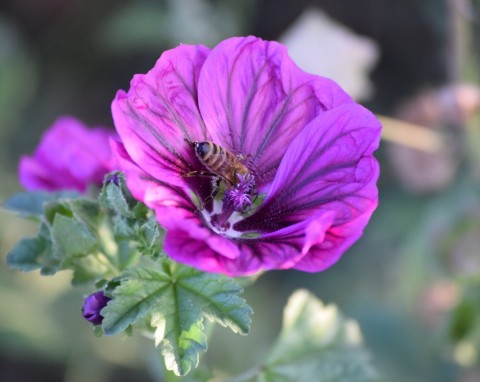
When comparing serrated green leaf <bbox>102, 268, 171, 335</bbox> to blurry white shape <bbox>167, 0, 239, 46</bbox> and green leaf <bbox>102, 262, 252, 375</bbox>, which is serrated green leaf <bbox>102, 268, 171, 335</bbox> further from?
blurry white shape <bbox>167, 0, 239, 46</bbox>

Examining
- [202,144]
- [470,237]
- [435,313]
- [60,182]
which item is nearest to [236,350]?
[435,313]

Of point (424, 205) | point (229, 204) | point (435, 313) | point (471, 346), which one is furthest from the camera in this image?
point (424, 205)

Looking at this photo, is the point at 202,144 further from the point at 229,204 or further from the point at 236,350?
the point at 236,350

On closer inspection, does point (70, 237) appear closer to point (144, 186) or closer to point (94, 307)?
point (94, 307)

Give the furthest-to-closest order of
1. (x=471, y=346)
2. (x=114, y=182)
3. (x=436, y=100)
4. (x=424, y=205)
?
(x=424, y=205) → (x=436, y=100) → (x=471, y=346) → (x=114, y=182)

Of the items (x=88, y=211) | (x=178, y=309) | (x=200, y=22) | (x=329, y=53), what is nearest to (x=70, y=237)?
(x=88, y=211)

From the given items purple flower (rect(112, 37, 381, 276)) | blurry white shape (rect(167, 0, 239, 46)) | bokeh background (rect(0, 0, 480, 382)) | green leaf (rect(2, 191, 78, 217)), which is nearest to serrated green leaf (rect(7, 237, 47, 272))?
green leaf (rect(2, 191, 78, 217))
